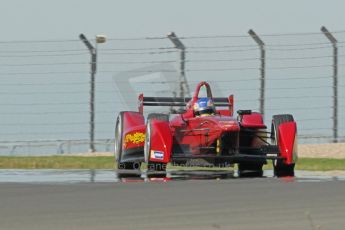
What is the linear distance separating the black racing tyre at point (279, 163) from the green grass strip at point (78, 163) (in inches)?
101

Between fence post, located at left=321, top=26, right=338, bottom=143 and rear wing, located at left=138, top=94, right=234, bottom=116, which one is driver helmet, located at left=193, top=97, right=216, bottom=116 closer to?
rear wing, located at left=138, top=94, right=234, bottom=116

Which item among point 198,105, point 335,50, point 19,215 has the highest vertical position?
point 335,50

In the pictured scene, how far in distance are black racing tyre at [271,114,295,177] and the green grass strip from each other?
8.41ft

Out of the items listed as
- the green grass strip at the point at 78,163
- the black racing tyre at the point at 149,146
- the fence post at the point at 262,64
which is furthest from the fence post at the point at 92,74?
the black racing tyre at the point at 149,146

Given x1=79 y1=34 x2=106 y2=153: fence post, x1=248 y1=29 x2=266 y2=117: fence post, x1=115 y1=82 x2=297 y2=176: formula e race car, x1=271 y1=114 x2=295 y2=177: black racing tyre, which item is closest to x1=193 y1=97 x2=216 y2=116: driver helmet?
x1=115 y1=82 x2=297 y2=176: formula e race car

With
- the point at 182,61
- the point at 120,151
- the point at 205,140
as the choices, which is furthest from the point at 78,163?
the point at 205,140

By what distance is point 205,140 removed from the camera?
16047 mm

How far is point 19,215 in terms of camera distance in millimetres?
8141

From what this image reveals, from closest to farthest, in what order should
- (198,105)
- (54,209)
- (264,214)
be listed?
(264,214) → (54,209) → (198,105)

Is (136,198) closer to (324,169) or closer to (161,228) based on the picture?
(161,228)

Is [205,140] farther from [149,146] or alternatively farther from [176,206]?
[176,206]

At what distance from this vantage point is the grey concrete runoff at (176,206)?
290 inches

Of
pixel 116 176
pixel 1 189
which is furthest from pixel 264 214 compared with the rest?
pixel 116 176

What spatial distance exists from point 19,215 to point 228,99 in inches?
412
